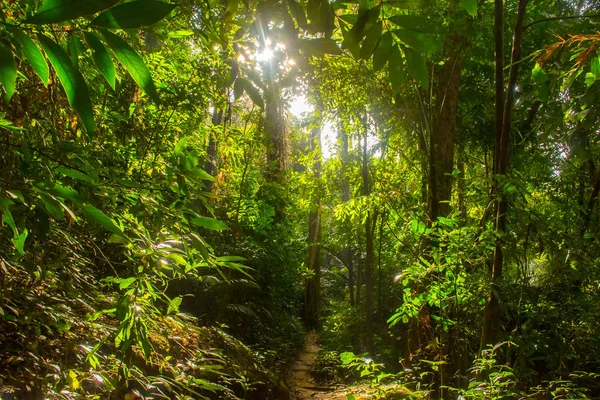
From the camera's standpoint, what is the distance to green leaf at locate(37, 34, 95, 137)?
0.60 metres

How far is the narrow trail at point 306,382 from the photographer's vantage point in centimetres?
567

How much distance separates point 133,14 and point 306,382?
7123mm

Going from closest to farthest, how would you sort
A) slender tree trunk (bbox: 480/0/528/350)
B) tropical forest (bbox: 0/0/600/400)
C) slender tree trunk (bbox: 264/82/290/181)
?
1. tropical forest (bbox: 0/0/600/400)
2. slender tree trunk (bbox: 480/0/528/350)
3. slender tree trunk (bbox: 264/82/290/181)

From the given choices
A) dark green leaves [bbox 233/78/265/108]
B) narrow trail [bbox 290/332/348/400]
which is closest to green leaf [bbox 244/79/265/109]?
dark green leaves [bbox 233/78/265/108]

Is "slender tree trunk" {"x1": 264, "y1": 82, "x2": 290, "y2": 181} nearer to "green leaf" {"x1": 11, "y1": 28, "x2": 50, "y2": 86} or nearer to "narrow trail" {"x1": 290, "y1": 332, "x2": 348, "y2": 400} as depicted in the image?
"narrow trail" {"x1": 290, "y1": 332, "x2": 348, "y2": 400}

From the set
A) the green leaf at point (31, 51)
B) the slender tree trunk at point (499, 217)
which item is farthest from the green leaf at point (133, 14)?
the slender tree trunk at point (499, 217)

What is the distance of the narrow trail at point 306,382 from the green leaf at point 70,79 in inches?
161

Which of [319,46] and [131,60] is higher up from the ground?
[319,46]

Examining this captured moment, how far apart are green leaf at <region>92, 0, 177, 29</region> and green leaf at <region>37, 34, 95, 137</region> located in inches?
3.1

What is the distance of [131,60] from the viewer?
692mm

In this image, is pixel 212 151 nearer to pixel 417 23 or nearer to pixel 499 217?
pixel 499 217

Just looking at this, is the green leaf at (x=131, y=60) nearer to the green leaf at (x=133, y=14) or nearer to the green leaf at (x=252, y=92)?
the green leaf at (x=133, y=14)

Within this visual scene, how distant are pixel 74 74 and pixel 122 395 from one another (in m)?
2.00

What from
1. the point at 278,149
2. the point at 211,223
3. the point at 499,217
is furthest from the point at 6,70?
the point at 278,149
